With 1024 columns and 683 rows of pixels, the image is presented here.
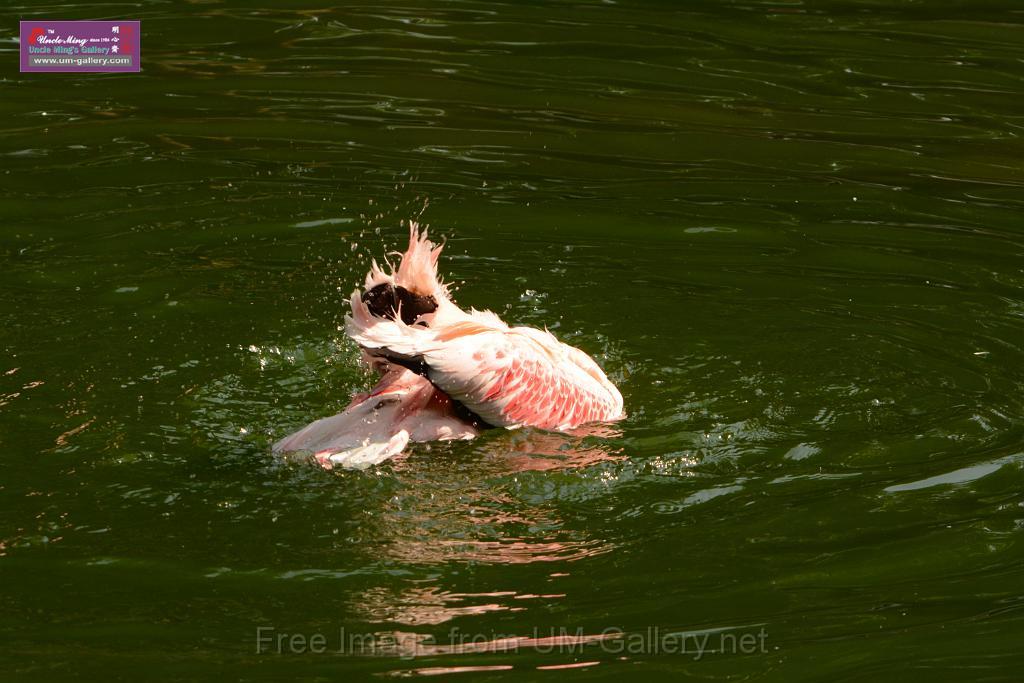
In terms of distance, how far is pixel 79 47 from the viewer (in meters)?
13.2

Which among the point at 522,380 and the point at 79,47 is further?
the point at 79,47

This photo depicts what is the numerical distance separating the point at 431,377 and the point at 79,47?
7.98 metres

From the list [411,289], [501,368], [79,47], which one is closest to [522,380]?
[501,368]

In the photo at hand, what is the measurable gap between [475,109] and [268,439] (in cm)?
567

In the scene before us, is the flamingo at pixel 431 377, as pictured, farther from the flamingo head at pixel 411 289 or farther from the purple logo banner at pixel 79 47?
the purple logo banner at pixel 79 47

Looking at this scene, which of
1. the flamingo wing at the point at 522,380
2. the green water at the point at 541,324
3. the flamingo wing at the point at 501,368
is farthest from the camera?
the flamingo wing at the point at 522,380

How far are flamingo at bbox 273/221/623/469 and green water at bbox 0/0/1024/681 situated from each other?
14 cm

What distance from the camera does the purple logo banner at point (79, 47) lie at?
42.7 ft

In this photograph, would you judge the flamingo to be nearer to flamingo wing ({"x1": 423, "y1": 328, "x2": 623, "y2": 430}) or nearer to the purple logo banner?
flamingo wing ({"x1": 423, "y1": 328, "x2": 623, "y2": 430})

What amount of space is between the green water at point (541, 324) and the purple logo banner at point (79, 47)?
193 millimetres

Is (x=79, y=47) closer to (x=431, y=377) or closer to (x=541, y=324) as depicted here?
(x=541, y=324)

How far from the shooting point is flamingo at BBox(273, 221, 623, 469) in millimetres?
6426

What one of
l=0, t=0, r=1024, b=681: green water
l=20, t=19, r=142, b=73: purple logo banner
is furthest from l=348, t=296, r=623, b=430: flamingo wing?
l=20, t=19, r=142, b=73: purple logo banner

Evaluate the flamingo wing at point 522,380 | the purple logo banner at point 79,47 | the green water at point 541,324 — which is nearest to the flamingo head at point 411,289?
the flamingo wing at point 522,380
